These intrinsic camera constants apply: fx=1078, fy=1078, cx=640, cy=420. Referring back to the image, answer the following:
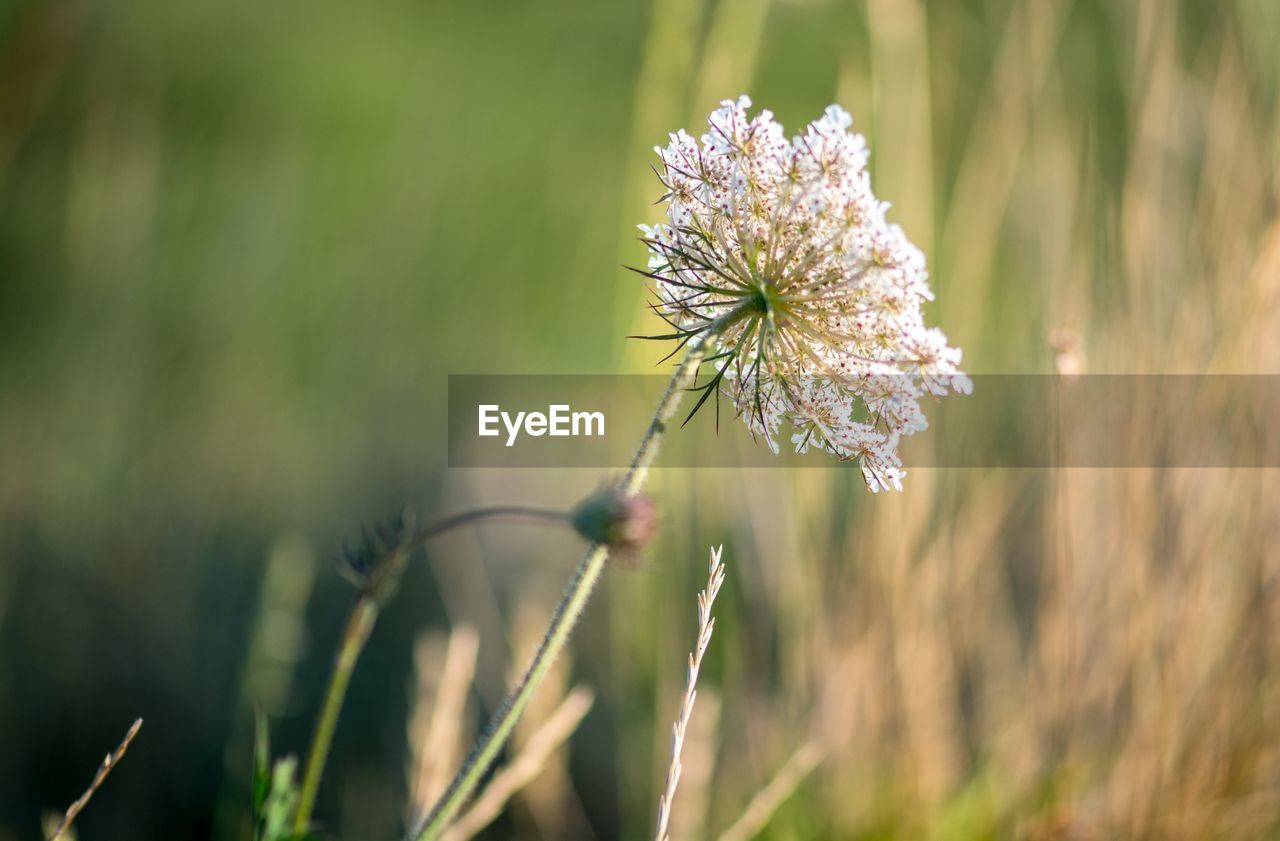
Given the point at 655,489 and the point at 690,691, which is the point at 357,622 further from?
the point at 655,489

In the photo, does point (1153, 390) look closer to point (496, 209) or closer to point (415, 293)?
point (415, 293)

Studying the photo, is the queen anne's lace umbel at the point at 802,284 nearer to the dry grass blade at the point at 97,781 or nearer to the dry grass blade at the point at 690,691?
the dry grass blade at the point at 690,691

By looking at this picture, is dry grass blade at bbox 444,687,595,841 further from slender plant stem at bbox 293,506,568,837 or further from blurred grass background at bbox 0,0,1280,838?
blurred grass background at bbox 0,0,1280,838

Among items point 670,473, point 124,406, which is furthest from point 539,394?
point 670,473

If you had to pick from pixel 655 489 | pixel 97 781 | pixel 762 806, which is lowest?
pixel 762 806

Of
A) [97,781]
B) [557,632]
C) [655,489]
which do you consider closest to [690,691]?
[557,632]

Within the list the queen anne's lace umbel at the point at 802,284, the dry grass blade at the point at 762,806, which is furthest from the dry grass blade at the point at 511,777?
the queen anne's lace umbel at the point at 802,284

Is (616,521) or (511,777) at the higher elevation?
(616,521)
